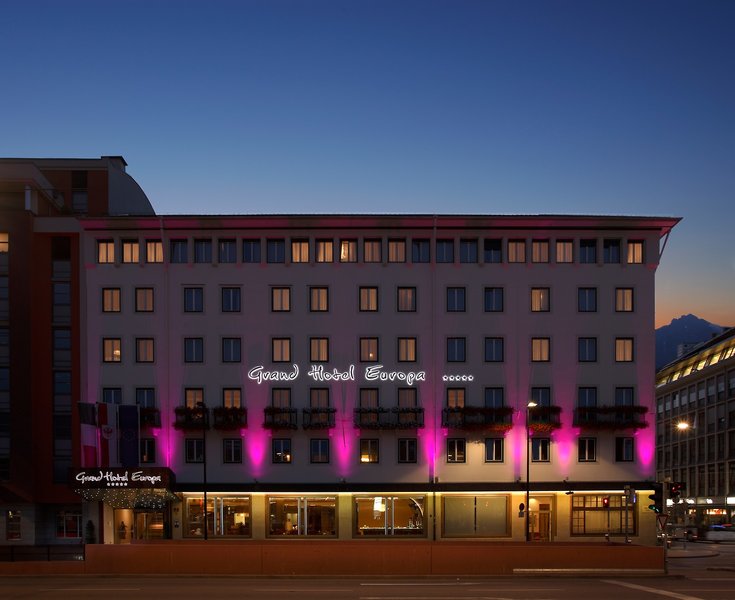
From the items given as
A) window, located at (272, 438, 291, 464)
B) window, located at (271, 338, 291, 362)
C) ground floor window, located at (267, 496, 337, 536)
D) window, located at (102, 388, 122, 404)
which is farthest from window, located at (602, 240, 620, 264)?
window, located at (102, 388, 122, 404)

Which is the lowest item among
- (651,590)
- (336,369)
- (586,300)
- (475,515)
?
(475,515)

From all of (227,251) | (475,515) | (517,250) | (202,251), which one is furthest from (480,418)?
(202,251)

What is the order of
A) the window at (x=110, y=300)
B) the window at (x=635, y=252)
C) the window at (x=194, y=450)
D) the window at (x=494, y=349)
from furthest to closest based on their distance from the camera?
the window at (x=635, y=252) → the window at (x=110, y=300) → the window at (x=494, y=349) → the window at (x=194, y=450)

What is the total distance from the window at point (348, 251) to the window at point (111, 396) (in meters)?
18.3

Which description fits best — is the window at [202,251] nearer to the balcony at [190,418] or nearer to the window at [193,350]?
the window at [193,350]

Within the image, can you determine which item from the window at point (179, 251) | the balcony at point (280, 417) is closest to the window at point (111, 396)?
the window at point (179, 251)

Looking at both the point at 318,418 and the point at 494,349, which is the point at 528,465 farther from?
the point at 318,418

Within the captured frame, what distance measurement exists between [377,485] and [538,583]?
81.1 ft

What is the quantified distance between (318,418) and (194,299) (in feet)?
40.1

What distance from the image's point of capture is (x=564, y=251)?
2344 inches

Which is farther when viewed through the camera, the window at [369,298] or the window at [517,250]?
the window at [517,250]

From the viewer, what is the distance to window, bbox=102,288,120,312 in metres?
58.9

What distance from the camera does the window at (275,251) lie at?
194 feet

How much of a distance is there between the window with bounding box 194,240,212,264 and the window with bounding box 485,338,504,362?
20721 mm
